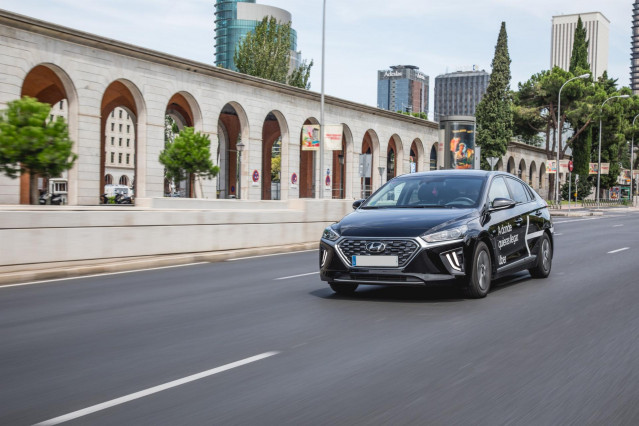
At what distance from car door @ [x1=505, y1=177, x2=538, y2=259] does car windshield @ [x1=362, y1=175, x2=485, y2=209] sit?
85 cm

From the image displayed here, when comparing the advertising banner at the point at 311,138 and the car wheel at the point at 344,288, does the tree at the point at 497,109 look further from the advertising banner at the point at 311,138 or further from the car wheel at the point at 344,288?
the car wheel at the point at 344,288

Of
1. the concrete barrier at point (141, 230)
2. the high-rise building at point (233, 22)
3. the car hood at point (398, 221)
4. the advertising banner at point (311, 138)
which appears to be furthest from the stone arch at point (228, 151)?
the high-rise building at point (233, 22)

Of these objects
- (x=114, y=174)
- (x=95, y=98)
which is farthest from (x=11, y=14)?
(x=114, y=174)

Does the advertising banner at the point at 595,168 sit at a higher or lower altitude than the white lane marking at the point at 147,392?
higher

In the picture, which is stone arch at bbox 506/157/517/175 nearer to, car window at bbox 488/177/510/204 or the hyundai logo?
car window at bbox 488/177/510/204

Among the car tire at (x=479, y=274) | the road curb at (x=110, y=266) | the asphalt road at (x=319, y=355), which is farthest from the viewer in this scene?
the road curb at (x=110, y=266)

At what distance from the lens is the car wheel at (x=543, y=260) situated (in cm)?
1089

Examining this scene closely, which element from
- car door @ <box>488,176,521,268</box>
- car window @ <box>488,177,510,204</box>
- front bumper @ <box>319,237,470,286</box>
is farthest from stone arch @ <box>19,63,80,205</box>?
front bumper @ <box>319,237,470,286</box>

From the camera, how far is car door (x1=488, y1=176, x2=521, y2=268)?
914 cm

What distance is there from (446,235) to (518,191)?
3.02 meters

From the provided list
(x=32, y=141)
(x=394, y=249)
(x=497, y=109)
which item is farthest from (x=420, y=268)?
(x=497, y=109)

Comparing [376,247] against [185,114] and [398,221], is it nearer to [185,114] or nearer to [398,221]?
[398,221]

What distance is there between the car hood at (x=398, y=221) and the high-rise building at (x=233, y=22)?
17831cm

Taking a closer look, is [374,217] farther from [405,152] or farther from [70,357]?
[405,152]
